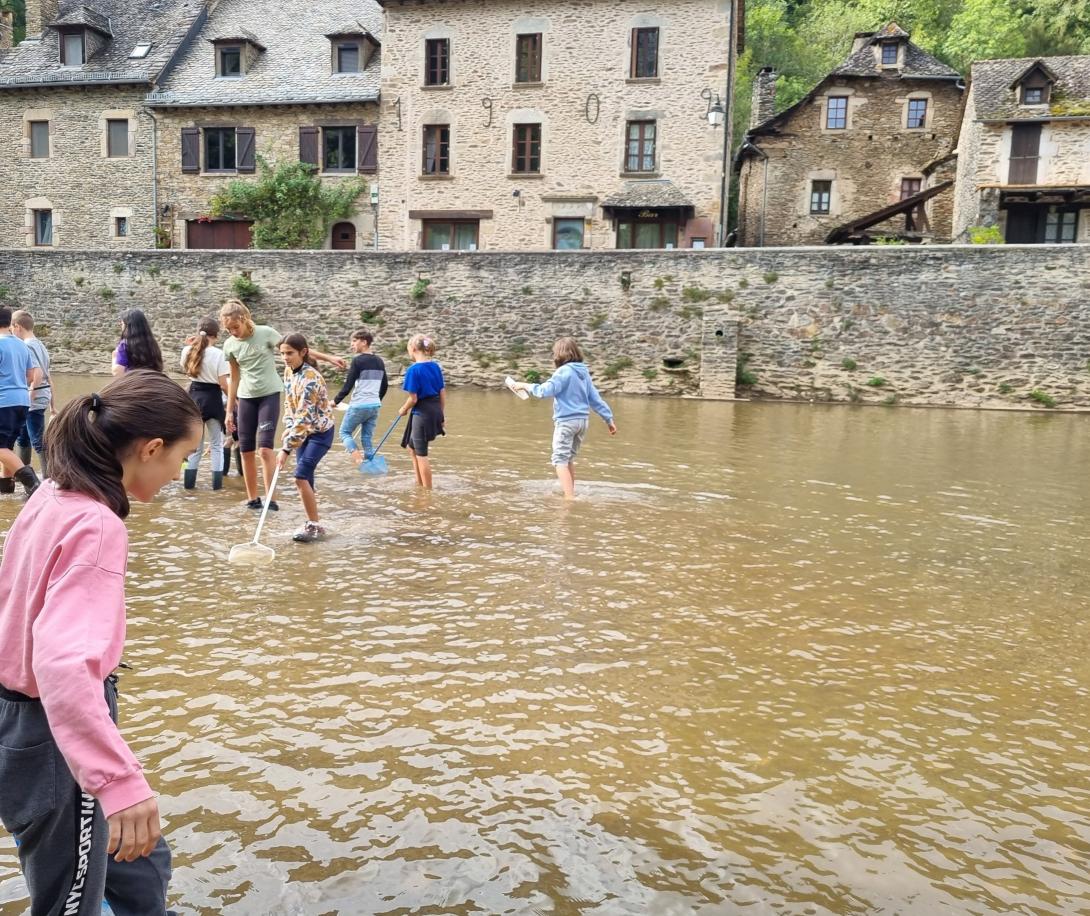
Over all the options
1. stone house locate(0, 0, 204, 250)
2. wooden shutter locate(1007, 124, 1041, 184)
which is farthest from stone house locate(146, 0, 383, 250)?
wooden shutter locate(1007, 124, 1041, 184)

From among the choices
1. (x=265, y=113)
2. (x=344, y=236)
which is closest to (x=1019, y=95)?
(x=344, y=236)

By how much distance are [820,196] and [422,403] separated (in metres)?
30.3

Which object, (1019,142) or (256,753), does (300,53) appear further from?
(256,753)

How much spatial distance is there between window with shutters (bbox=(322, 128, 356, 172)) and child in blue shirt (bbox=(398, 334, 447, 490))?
2383 cm

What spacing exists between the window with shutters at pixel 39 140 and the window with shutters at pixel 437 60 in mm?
14549

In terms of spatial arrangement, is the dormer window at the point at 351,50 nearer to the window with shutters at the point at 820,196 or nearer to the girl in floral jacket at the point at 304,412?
the window with shutters at the point at 820,196

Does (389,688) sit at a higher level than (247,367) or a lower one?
lower

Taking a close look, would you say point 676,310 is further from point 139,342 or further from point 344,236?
point 139,342

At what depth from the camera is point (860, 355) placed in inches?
819

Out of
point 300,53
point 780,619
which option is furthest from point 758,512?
point 300,53

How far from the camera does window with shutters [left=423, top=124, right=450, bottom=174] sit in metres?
30.0

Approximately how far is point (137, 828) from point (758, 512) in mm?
7410

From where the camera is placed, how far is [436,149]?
98.6 feet

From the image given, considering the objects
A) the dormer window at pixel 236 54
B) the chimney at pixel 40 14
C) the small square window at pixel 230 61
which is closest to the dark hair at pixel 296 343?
the dormer window at pixel 236 54
